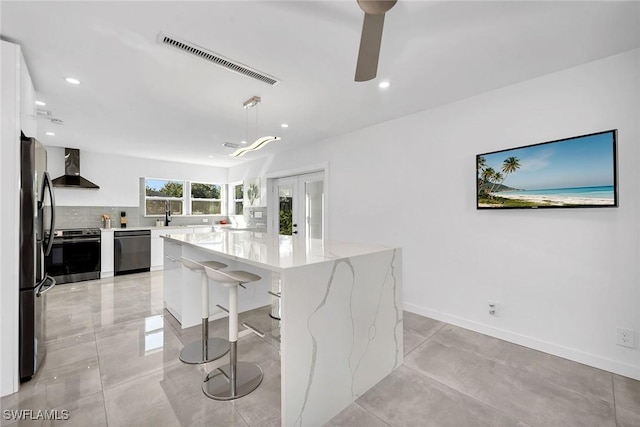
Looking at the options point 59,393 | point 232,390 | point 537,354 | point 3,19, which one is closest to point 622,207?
point 537,354

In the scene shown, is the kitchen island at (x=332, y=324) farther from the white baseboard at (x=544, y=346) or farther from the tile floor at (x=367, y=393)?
the white baseboard at (x=544, y=346)

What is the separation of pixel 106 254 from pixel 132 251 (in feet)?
1.29

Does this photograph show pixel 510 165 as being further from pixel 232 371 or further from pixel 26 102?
pixel 26 102

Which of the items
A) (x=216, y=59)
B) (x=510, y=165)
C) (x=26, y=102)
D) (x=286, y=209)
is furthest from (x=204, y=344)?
(x=286, y=209)

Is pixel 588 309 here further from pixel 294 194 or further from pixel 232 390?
pixel 294 194

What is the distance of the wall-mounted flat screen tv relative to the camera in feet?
6.93

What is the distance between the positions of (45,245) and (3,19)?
5.30 ft

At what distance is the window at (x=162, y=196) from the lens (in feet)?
20.1

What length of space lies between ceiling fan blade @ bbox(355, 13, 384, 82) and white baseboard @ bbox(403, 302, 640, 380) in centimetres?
265

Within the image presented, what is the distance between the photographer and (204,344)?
2264mm

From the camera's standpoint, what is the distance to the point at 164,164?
6297 millimetres

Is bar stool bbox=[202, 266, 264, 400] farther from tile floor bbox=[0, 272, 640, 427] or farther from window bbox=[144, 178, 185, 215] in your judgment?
window bbox=[144, 178, 185, 215]

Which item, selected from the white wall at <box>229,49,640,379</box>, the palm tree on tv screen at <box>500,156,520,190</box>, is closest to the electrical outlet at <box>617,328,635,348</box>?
the white wall at <box>229,49,640,379</box>

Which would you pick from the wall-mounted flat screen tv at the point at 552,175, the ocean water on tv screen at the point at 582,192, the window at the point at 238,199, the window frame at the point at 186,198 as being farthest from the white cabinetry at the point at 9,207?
the window at the point at 238,199
